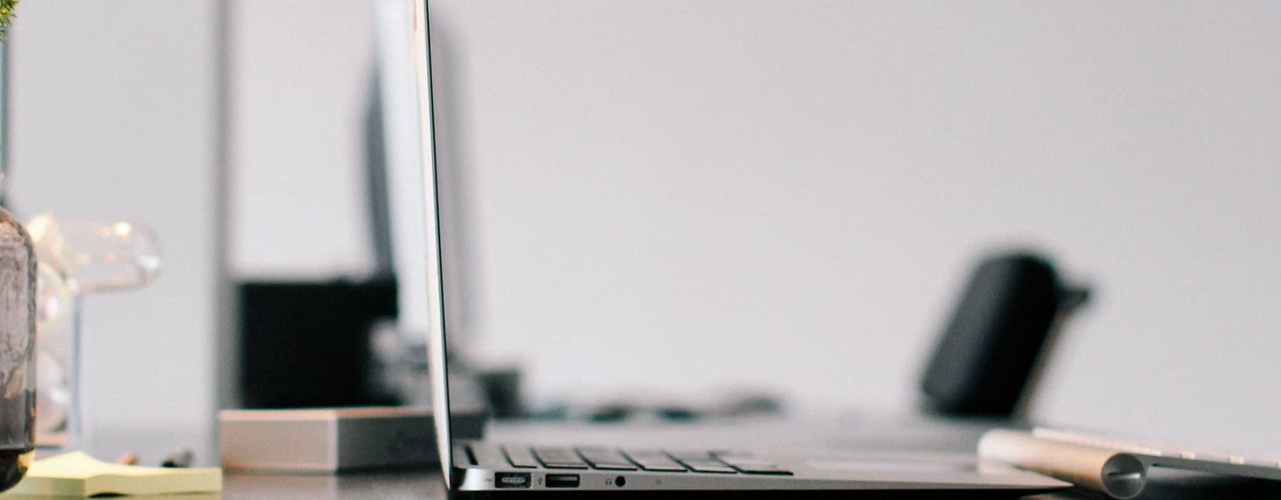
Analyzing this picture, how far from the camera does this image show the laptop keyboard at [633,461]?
1.99 ft

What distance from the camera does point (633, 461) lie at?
66 cm

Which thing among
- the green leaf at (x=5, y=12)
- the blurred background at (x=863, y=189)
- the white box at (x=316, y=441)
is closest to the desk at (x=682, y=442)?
the white box at (x=316, y=441)

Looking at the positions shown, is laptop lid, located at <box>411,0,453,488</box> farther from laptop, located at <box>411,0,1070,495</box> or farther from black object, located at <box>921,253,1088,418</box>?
black object, located at <box>921,253,1088,418</box>

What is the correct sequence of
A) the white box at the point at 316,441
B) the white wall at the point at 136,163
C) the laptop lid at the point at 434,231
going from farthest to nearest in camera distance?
the white wall at the point at 136,163
the white box at the point at 316,441
the laptop lid at the point at 434,231

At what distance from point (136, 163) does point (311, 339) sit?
0.94 m

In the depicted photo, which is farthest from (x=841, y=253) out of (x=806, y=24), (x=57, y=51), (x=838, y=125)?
(x=57, y=51)

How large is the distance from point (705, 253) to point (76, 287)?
3456 millimetres

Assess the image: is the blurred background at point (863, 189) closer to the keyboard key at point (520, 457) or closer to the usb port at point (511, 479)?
the keyboard key at point (520, 457)

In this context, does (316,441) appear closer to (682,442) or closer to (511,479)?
(511,479)

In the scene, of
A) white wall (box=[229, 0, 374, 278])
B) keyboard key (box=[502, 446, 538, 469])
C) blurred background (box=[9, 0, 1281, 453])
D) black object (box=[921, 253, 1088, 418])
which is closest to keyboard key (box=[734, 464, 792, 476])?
keyboard key (box=[502, 446, 538, 469])

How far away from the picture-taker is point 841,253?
4477mm

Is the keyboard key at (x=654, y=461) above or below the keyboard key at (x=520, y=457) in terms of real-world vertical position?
below

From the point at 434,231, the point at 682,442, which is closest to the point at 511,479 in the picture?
the point at 434,231

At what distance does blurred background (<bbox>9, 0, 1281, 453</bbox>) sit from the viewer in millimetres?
4273
